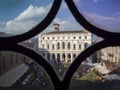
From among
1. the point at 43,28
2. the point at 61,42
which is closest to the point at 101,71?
the point at 61,42

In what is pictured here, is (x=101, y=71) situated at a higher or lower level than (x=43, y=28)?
lower

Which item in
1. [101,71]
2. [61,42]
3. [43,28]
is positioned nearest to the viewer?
[43,28]

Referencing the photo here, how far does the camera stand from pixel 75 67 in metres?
0.71

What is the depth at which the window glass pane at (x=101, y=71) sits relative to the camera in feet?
3.00

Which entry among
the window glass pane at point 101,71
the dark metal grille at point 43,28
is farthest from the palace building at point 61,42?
the dark metal grille at point 43,28

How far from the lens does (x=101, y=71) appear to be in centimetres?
117

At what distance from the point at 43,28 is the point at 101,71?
585 mm

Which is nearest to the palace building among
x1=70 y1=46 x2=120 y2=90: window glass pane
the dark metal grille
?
x1=70 y1=46 x2=120 y2=90: window glass pane

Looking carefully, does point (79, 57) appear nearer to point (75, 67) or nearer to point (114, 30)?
point (75, 67)

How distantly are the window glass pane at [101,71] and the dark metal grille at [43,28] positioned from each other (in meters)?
0.20

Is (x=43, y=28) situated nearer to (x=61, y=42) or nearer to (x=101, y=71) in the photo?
(x=61, y=42)

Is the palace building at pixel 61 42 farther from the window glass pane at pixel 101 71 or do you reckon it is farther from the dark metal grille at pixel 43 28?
the dark metal grille at pixel 43 28

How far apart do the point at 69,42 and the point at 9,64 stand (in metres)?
0.34

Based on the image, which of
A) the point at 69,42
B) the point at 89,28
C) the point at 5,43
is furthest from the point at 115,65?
the point at 5,43
